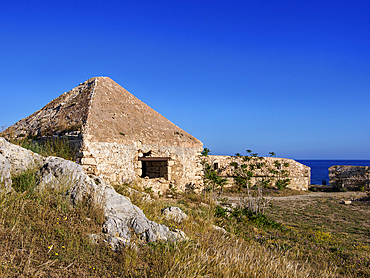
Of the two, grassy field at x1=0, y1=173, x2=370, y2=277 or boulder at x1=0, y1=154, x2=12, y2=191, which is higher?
boulder at x1=0, y1=154, x2=12, y2=191

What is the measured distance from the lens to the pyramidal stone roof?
8336mm

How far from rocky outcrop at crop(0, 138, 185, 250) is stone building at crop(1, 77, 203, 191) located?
297 centimetres

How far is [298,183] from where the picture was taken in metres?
18.0

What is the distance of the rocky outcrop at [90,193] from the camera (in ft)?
11.2

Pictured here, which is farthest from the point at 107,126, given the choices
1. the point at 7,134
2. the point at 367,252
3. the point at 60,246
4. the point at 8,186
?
the point at 367,252

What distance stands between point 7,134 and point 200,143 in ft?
26.5

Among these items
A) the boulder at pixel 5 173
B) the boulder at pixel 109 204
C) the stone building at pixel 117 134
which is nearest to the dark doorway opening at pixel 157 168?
the stone building at pixel 117 134

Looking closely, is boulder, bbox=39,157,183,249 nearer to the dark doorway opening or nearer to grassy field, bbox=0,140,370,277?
grassy field, bbox=0,140,370,277

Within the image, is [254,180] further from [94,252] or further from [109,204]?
[94,252]

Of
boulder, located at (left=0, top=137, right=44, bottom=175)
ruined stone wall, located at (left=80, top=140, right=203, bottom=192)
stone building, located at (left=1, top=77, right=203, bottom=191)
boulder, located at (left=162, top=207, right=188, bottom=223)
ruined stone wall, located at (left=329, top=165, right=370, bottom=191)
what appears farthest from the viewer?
ruined stone wall, located at (left=329, top=165, right=370, bottom=191)

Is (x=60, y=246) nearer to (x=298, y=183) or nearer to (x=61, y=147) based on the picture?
(x=61, y=147)

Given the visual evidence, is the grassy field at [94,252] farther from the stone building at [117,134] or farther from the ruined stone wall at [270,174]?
the ruined stone wall at [270,174]

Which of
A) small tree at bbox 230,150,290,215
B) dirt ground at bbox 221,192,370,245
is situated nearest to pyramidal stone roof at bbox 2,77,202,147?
small tree at bbox 230,150,290,215

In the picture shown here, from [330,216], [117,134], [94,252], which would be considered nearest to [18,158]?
[94,252]
